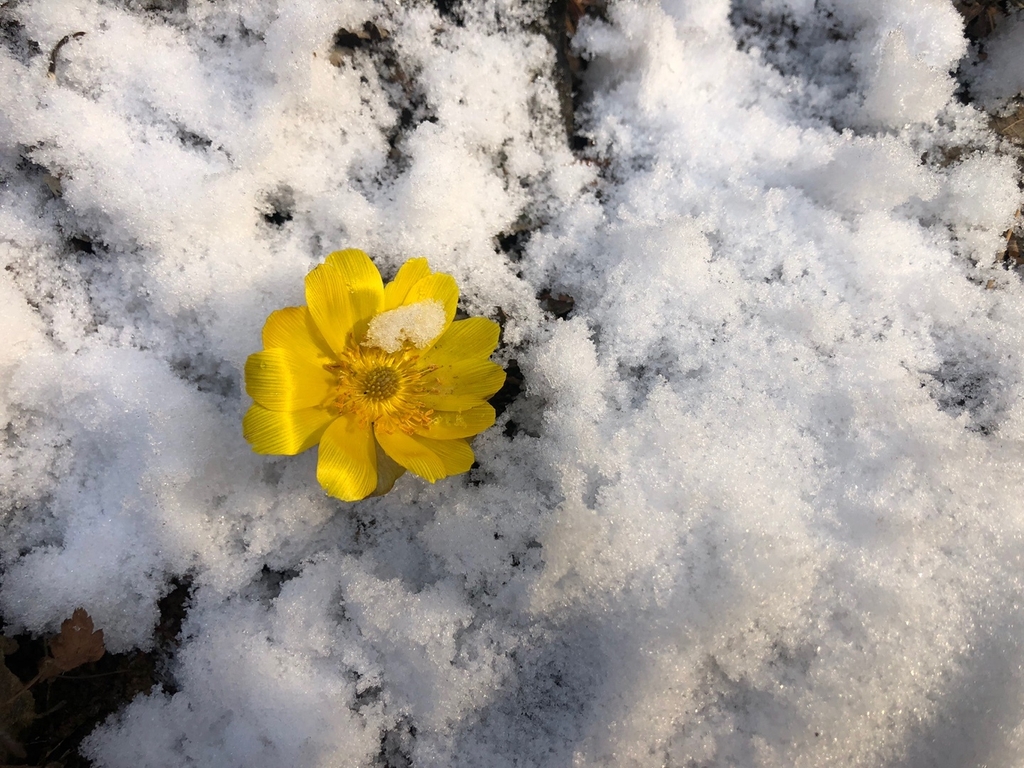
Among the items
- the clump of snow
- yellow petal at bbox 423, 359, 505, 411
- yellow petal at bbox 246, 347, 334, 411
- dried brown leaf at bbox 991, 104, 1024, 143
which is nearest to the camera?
yellow petal at bbox 246, 347, 334, 411

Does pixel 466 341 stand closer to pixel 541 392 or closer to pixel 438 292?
pixel 438 292

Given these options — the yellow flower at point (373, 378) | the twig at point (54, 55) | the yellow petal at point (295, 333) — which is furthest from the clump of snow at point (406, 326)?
the twig at point (54, 55)

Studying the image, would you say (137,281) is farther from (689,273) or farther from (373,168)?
(689,273)

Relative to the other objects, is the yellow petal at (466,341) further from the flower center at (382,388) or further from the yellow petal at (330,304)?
the yellow petal at (330,304)

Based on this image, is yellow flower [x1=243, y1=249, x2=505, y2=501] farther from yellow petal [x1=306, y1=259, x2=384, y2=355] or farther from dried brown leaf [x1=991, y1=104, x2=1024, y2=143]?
dried brown leaf [x1=991, y1=104, x2=1024, y2=143]

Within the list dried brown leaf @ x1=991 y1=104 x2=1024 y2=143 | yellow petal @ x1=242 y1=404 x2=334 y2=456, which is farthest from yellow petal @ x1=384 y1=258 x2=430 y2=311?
dried brown leaf @ x1=991 y1=104 x2=1024 y2=143

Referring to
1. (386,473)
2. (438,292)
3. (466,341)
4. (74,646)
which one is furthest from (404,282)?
(74,646)
